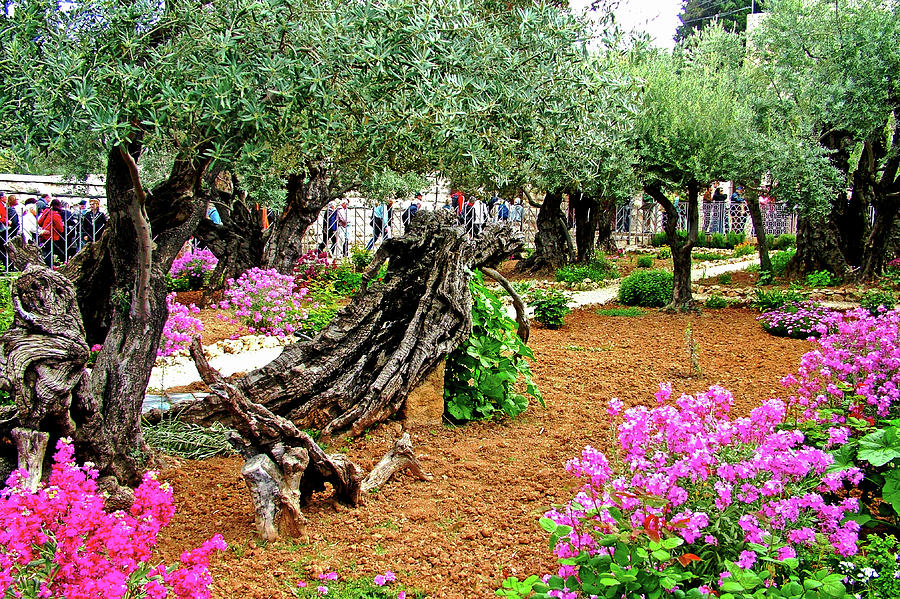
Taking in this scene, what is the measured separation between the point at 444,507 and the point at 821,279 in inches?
436

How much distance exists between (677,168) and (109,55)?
360 inches

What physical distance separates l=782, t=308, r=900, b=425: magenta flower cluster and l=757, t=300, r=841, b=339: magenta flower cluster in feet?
14.1

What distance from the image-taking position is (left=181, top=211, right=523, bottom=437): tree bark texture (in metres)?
4.47

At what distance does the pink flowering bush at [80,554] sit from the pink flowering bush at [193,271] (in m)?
10.6

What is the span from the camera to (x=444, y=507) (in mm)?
3723

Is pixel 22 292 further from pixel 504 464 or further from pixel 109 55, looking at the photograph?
pixel 504 464

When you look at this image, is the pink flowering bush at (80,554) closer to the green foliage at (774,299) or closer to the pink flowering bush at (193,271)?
the green foliage at (774,299)

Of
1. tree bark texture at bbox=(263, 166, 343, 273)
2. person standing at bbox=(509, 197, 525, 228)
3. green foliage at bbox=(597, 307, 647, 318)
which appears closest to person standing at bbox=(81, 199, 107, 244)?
tree bark texture at bbox=(263, 166, 343, 273)

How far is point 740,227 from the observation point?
31.1m

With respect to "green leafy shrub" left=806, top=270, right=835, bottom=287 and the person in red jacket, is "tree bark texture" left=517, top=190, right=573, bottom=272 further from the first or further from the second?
the person in red jacket

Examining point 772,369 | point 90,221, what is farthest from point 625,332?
point 90,221

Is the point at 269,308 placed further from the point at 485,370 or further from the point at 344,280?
the point at 485,370

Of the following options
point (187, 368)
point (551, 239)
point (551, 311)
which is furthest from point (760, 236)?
point (187, 368)

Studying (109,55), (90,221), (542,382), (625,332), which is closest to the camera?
(109,55)
